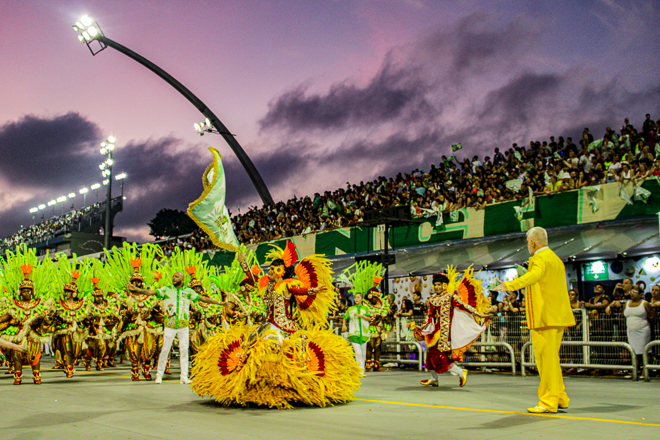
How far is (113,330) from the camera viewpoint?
14328mm

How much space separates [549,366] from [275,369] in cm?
283

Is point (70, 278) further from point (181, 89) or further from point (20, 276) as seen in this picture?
point (181, 89)

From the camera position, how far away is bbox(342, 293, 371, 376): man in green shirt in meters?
12.5

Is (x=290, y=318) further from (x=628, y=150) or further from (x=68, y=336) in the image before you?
(x=628, y=150)

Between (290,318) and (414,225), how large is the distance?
1138 cm

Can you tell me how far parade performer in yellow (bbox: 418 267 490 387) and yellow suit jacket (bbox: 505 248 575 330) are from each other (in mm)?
2892

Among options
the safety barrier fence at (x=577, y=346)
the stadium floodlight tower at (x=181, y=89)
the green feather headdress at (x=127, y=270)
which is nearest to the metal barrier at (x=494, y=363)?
the safety barrier fence at (x=577, y=346)

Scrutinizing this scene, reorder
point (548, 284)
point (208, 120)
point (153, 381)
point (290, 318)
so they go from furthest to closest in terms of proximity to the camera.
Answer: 1. point (208, 120)
2. point (153, 381)
3. point (290, 318)
4. point (548, 284)

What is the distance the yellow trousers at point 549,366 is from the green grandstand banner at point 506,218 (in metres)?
8.75

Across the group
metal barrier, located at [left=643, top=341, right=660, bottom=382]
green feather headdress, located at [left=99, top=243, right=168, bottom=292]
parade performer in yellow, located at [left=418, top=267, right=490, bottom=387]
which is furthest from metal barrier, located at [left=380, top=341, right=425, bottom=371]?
green feather headdress, located at [left=99, top=243, right=168, bottom=292]

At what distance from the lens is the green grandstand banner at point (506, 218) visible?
1395 cm

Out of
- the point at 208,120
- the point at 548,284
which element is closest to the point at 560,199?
the point at 548,284

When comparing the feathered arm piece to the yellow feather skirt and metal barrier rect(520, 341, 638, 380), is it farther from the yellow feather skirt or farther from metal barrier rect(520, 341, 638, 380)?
metal barrier rect(520, 341, 638, 380)

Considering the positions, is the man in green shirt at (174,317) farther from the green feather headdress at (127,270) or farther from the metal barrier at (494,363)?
the metal barrier at (494,363)
